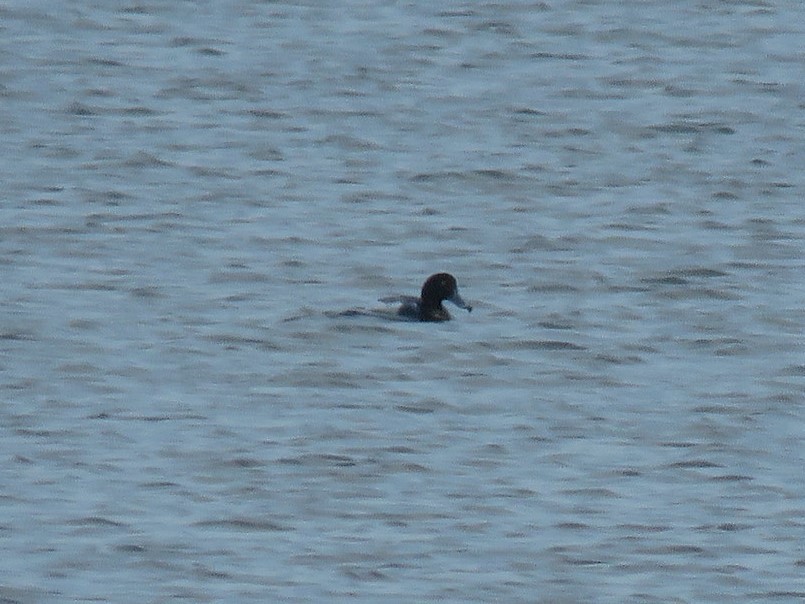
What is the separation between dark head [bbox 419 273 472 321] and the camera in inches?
555

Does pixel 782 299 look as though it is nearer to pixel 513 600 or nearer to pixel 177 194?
pixel 177 194

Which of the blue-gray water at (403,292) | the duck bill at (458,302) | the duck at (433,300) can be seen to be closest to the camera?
the blue-gray water at (403,292)

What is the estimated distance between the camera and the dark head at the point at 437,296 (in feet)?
46.2

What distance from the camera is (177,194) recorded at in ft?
57.8

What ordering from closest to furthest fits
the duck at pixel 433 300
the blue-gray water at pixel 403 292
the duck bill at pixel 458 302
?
the blue-gray water at pixel 403 292 < the duck at pixel 433 300 < the duck bill at pixel 458 302

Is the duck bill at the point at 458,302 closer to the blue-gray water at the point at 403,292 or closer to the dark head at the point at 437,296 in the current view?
the dark head at the point at 437,296

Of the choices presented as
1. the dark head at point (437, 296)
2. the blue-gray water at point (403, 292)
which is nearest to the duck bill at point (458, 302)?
the dark head at point (437, 296)

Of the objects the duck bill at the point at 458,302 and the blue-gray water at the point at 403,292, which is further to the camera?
the duck bill at the point at 458,302

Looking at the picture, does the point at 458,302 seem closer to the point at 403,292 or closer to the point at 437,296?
the point at 437,296

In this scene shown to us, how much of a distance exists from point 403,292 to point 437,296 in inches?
34.3

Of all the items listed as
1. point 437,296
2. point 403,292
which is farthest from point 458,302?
point 403,292

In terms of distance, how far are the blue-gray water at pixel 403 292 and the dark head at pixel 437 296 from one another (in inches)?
3.7

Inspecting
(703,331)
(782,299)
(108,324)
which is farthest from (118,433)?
(782,299)

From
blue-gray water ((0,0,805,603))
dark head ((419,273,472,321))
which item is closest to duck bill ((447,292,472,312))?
dark head ((419,273,472,321))
